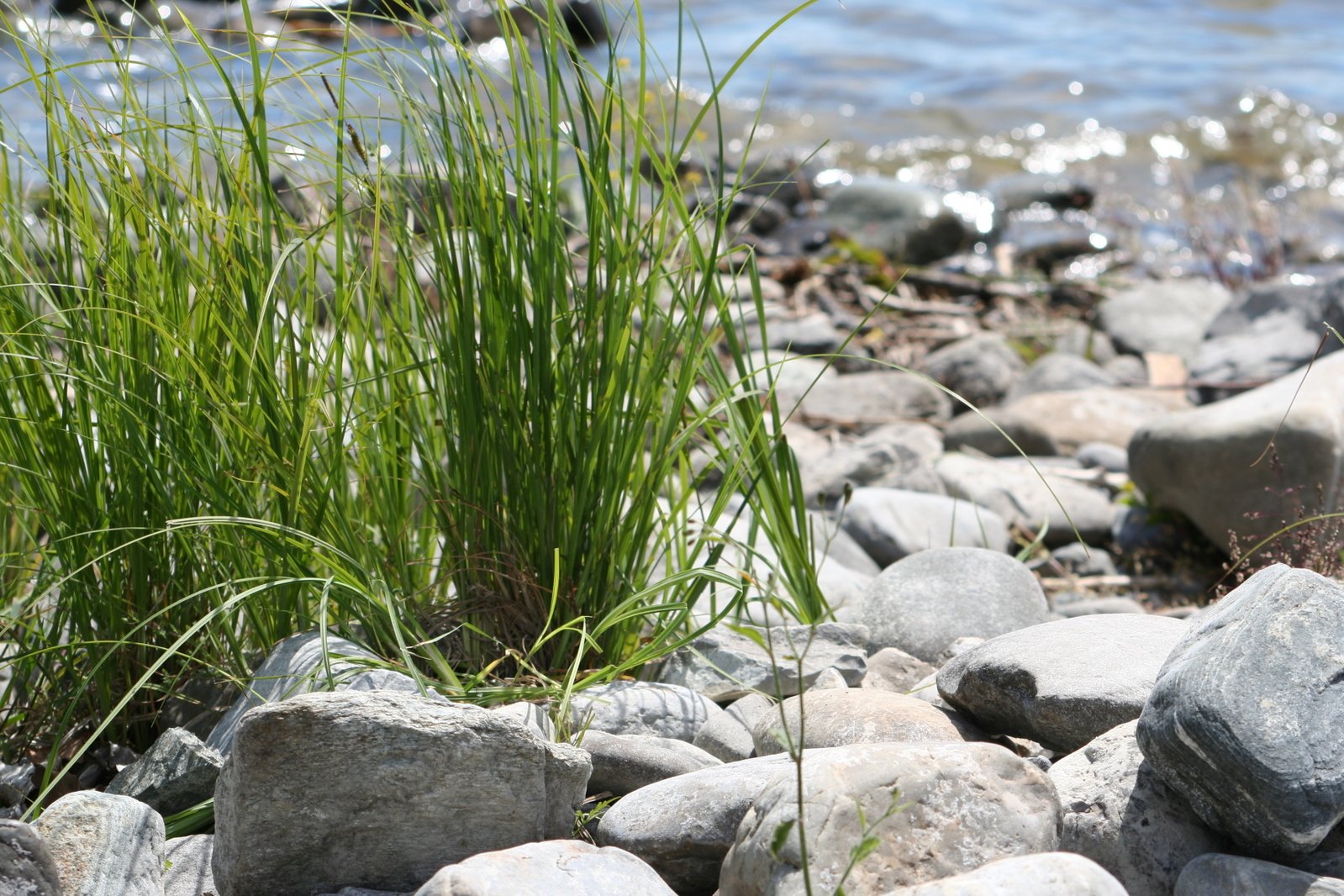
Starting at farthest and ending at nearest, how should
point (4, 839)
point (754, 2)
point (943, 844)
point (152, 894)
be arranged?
point (754, 2) < point (152, 894) < point (943, 844) < point (4, 839)

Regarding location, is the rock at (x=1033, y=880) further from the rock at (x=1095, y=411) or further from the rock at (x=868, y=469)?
the rock at (x=1095, y=411)

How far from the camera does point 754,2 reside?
1586cm

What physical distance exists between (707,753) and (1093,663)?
670 millimetres

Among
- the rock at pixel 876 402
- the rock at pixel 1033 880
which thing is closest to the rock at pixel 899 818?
the rock at pixel 1033 880

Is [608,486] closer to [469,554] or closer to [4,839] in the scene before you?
[469,554]

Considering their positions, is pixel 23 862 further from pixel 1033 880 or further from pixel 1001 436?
pixel 1001 436

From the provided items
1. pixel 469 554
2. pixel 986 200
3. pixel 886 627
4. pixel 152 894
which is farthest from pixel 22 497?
pixel 986 200

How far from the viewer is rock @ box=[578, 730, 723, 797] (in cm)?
209

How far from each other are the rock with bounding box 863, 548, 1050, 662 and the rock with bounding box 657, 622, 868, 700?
0.82 ft

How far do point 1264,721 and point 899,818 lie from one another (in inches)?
A: 18.8

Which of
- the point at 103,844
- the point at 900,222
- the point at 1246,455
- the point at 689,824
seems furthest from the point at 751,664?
the point at 900,222

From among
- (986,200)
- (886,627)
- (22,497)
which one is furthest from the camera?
(986,200)

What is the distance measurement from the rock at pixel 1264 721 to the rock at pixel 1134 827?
2.0 inches

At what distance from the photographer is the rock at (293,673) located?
211 centimetres
